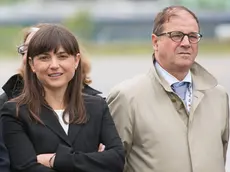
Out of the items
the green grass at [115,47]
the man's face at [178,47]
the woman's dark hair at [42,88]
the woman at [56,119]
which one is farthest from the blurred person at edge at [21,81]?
the green grass at [115,47]

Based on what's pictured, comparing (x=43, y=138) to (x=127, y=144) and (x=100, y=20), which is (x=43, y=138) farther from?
(x=100, y=20)

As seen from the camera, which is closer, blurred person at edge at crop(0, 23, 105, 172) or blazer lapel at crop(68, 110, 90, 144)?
blazer lapel at crop(68, 110, 90, 144)

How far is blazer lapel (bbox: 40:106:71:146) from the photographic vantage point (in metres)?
3.90

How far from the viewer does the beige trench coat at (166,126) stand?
14.0 feet

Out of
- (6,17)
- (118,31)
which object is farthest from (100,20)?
(6,17)

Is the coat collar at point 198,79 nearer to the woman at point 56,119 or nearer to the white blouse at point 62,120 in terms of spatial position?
the woman at point 56,119

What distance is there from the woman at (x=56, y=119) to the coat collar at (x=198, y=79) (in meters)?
0.47

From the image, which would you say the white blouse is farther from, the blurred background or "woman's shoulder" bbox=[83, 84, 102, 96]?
the blurred background

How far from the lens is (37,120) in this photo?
391 cm

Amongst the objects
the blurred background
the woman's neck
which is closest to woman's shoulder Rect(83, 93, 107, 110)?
the woman's neck

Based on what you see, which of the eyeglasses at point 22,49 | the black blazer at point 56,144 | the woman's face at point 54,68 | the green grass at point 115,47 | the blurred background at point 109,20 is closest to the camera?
the black blazer at point 56,144

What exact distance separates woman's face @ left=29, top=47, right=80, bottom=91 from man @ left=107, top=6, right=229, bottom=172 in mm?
495

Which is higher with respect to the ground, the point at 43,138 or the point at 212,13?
the point at 43,138

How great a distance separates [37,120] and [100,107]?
14.6 inches
